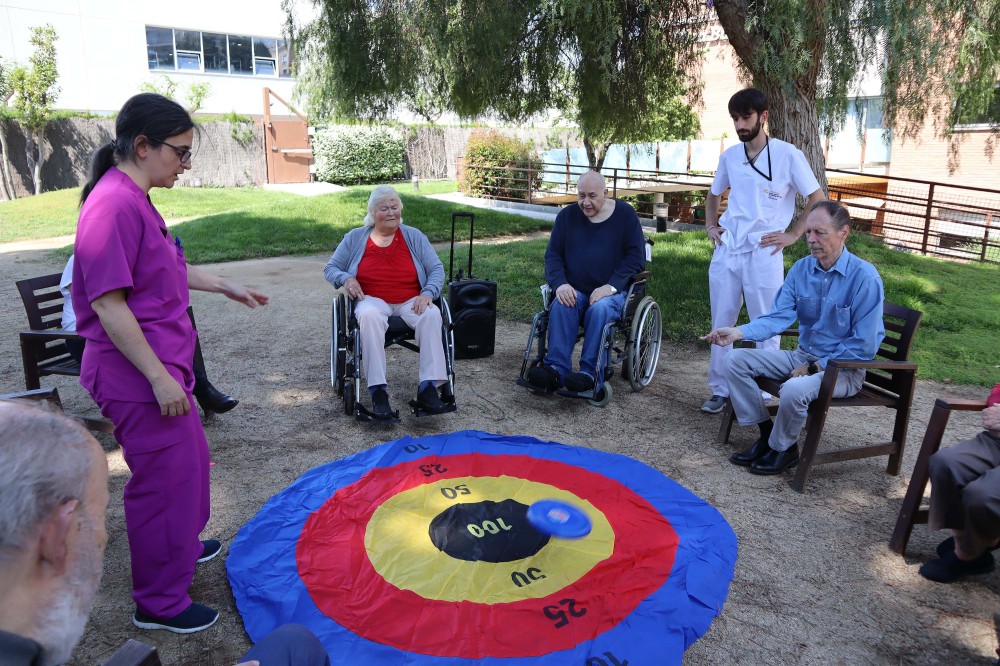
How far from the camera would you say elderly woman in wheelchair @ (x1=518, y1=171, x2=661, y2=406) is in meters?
4.16

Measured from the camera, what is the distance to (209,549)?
2670 millimetres

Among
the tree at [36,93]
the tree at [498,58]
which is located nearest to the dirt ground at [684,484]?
the tree at [498,58]

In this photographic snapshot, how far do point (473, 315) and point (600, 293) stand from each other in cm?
117

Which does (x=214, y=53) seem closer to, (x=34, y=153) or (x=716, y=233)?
(x=34, y=153)

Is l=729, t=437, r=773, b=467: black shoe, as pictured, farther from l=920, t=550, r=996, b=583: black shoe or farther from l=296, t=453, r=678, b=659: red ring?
l=920, t=550, r=996, b=583: black shoe

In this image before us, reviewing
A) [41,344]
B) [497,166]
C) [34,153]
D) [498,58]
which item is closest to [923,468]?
[41,344]

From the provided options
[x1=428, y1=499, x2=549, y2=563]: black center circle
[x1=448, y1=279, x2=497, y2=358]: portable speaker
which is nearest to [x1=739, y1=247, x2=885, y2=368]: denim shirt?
[x1=428, y1=499, x2=549, y2=563]: black center circle

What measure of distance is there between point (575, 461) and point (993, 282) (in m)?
6.93

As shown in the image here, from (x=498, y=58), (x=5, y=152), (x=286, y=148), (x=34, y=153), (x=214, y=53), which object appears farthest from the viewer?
(x=214, y=53)

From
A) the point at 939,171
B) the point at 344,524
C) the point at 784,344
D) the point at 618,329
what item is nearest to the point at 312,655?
the point at 344,524

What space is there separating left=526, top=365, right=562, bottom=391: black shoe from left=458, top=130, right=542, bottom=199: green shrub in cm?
1057

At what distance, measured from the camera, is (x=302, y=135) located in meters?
19.4

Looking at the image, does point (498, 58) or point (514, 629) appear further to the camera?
point (498, 58)

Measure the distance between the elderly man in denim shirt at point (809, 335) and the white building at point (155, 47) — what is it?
1678cm
